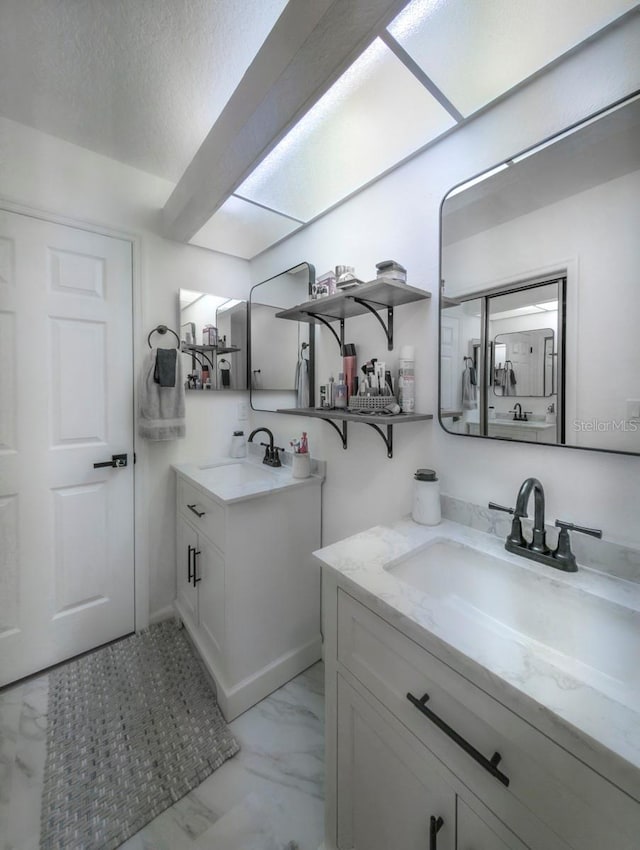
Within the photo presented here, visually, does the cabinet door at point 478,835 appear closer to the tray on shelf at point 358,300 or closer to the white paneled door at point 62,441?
the tray on shelf at point 358,300

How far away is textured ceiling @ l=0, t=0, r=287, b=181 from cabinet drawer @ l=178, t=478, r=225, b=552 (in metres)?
1.61

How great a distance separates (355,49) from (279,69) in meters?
0.21

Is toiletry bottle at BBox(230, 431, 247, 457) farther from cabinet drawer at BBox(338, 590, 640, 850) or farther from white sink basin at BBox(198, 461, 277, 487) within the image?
cabinet drawer at BBox(338, 590, 640, 850)

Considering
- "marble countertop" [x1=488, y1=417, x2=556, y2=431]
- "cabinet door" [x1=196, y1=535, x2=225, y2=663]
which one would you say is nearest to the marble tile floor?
"cabinet door" [x1=196, y1=535, x2=225, y2=663]

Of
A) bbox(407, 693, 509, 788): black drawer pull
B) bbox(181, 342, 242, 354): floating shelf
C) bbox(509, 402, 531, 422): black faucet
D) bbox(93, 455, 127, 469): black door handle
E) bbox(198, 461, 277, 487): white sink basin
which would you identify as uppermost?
bbox(181, 342, 242, 354): floating shelf

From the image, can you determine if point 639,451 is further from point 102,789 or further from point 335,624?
Result: point 102,789

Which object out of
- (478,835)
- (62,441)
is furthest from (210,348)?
(478,835)

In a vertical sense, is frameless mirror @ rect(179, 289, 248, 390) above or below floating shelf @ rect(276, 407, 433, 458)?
above

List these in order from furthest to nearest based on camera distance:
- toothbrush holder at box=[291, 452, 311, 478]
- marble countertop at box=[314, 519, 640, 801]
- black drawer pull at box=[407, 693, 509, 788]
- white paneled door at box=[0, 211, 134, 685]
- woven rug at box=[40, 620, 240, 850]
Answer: toothbrush holder at box=[291, 452, 311, 478], white paneled door at box=[0, 211, 134, 685], woven rug at box=[40, 620, 240, 850], black drawer pull at box=[407, 693, 509, 788], marble countertop at box=[314, 519, 640, 801]

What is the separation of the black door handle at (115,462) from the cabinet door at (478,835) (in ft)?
5.83

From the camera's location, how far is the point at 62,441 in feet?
5.21

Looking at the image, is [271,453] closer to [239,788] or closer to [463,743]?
[239,788]

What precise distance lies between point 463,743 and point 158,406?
1738 millimetres

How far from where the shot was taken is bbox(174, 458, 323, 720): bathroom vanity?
1366 mm
